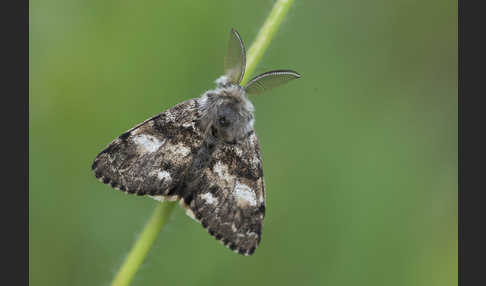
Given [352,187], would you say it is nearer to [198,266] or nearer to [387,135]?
[387,135]

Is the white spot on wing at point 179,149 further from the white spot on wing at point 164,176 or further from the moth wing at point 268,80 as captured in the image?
the moth wing at point 268,80

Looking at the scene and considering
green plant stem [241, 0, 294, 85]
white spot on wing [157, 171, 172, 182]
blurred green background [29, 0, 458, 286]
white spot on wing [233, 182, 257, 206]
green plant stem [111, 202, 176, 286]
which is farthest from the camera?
blurred green background [29, 0, 458, 286]

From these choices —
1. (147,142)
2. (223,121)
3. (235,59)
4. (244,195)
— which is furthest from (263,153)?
(235,59)

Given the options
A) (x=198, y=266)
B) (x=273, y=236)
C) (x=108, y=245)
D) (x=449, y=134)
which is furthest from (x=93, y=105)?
(x=449, y=134)

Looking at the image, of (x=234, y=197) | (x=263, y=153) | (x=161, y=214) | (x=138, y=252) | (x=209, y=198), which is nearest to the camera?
(x=138, y=252)

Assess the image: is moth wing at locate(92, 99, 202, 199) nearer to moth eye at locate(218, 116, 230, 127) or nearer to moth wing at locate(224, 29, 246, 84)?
moth eye at locate(218, 116, 230, 127)

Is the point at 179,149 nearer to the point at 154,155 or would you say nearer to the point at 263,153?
the point at 154,155

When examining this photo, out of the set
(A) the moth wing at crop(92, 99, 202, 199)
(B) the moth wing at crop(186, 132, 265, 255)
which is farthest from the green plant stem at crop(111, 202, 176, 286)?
(B) the moth wing at crop(186, 132, 265, 255)

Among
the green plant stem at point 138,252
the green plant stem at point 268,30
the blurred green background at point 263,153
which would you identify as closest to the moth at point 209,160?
the green plant stem at point 268,30
